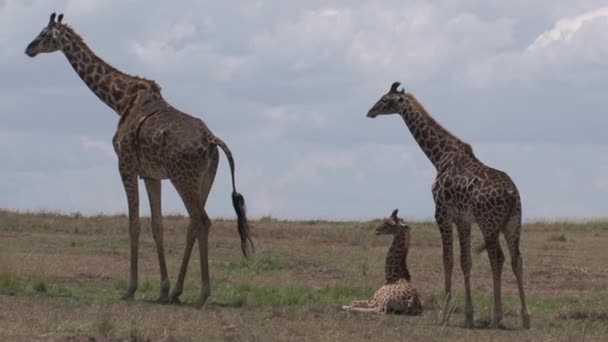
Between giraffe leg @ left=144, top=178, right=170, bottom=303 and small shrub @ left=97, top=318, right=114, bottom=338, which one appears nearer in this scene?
small shrub @ left=97, top=318, right=114, bottom=338

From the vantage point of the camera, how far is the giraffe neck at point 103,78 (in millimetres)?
17188

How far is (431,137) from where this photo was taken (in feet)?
52.7

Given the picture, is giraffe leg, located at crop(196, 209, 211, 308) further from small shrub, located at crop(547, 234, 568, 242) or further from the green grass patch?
small shrub, located at crop(547, 234, 568, 242)

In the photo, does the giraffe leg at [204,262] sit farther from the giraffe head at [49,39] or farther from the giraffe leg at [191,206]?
the giraffe head at [49,39]

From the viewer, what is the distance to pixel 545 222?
39.8m

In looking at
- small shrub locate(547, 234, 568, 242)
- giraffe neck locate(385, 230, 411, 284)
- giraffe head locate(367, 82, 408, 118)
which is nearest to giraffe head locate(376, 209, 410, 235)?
giraffe neck locate(385, 230, 411, 284)

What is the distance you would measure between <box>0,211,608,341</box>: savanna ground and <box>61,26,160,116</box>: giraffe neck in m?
2.67

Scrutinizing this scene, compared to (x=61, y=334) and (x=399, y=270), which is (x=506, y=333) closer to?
(x=399, y=270)

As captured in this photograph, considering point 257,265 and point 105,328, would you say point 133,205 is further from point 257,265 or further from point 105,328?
point 257,265

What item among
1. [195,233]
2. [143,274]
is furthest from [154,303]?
[143,274]

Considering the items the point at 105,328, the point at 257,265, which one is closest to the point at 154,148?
the point at 105,328

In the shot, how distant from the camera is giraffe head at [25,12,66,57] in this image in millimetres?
17750

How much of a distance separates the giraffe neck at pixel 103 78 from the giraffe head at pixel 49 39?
0.27 ft

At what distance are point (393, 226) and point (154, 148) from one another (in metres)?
4.13
